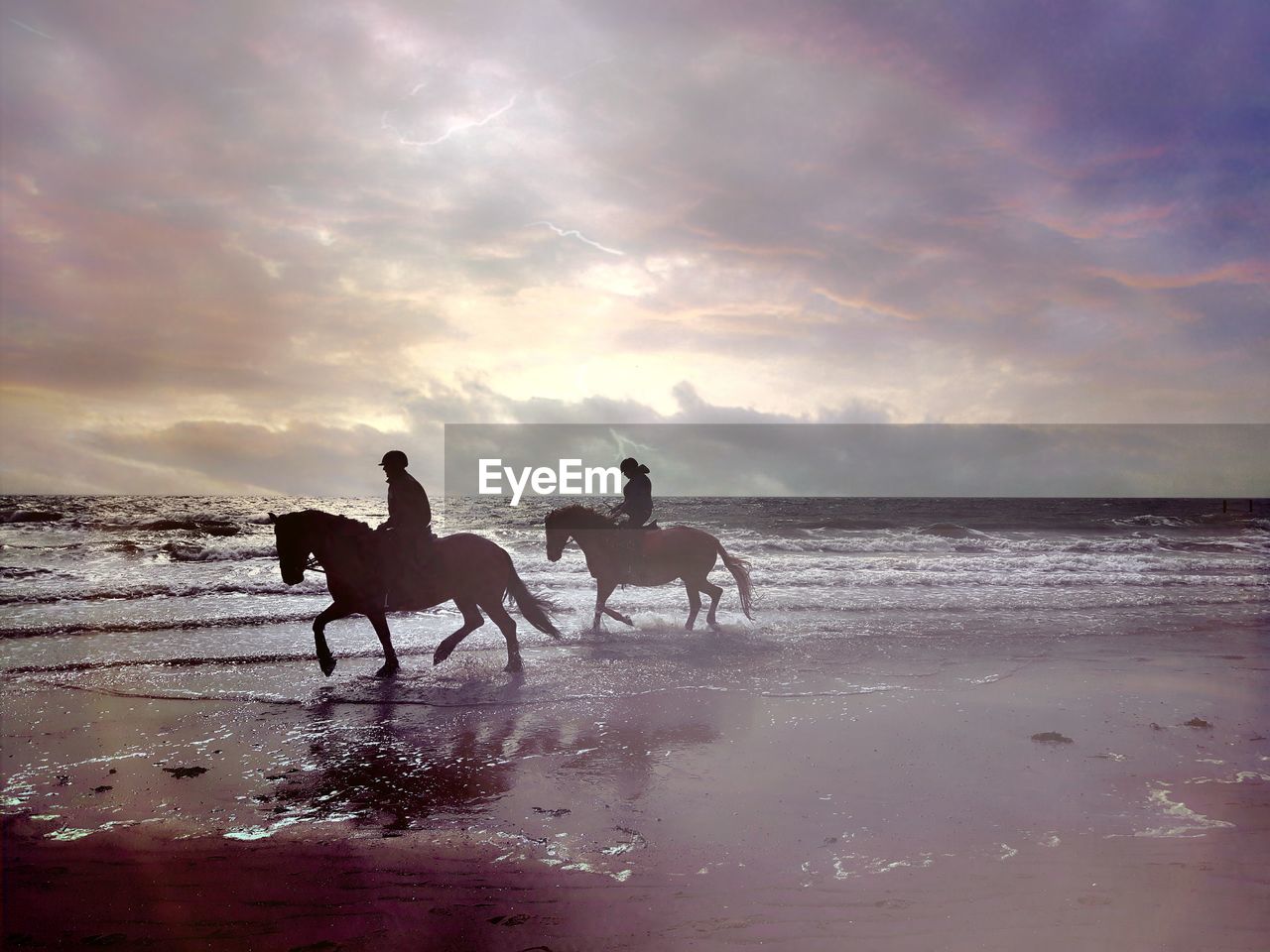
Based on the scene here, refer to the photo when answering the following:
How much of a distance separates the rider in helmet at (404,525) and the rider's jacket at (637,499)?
3.83 m

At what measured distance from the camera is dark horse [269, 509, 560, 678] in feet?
26.3

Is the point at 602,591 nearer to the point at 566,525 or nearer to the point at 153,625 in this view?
the point at 566,525

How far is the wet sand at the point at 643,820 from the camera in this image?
339 cm

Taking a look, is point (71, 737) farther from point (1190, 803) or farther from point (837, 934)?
point (1190, 803)

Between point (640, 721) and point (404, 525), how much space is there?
353cm

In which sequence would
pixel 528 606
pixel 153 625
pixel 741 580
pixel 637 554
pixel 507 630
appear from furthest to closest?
pixel 741 580
pixel 637 554
pixel 153 625
pixel 528 606
pixel 507 630

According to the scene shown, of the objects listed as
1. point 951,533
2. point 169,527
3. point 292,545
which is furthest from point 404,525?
point 169,527

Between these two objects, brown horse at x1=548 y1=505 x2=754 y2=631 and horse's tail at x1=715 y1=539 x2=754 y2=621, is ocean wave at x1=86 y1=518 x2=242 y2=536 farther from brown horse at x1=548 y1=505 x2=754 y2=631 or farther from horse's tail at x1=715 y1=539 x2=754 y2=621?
horse's tail at x1=715 y1=539 x2=754 y2=621

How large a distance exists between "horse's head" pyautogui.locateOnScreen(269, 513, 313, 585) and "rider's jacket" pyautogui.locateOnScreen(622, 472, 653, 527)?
15.9 feet

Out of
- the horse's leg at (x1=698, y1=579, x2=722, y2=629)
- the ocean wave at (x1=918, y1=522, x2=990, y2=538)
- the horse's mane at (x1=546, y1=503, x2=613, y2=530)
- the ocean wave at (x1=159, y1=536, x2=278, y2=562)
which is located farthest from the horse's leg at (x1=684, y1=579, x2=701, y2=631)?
the ocean wave at (x1=918, y1=522, x2=990, y2=538)

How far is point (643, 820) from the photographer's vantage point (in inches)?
175

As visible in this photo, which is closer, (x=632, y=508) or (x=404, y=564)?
(x=404, y=564)

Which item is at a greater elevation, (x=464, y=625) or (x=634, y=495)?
(x=634, y=495)

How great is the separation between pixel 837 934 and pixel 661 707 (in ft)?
12.5
